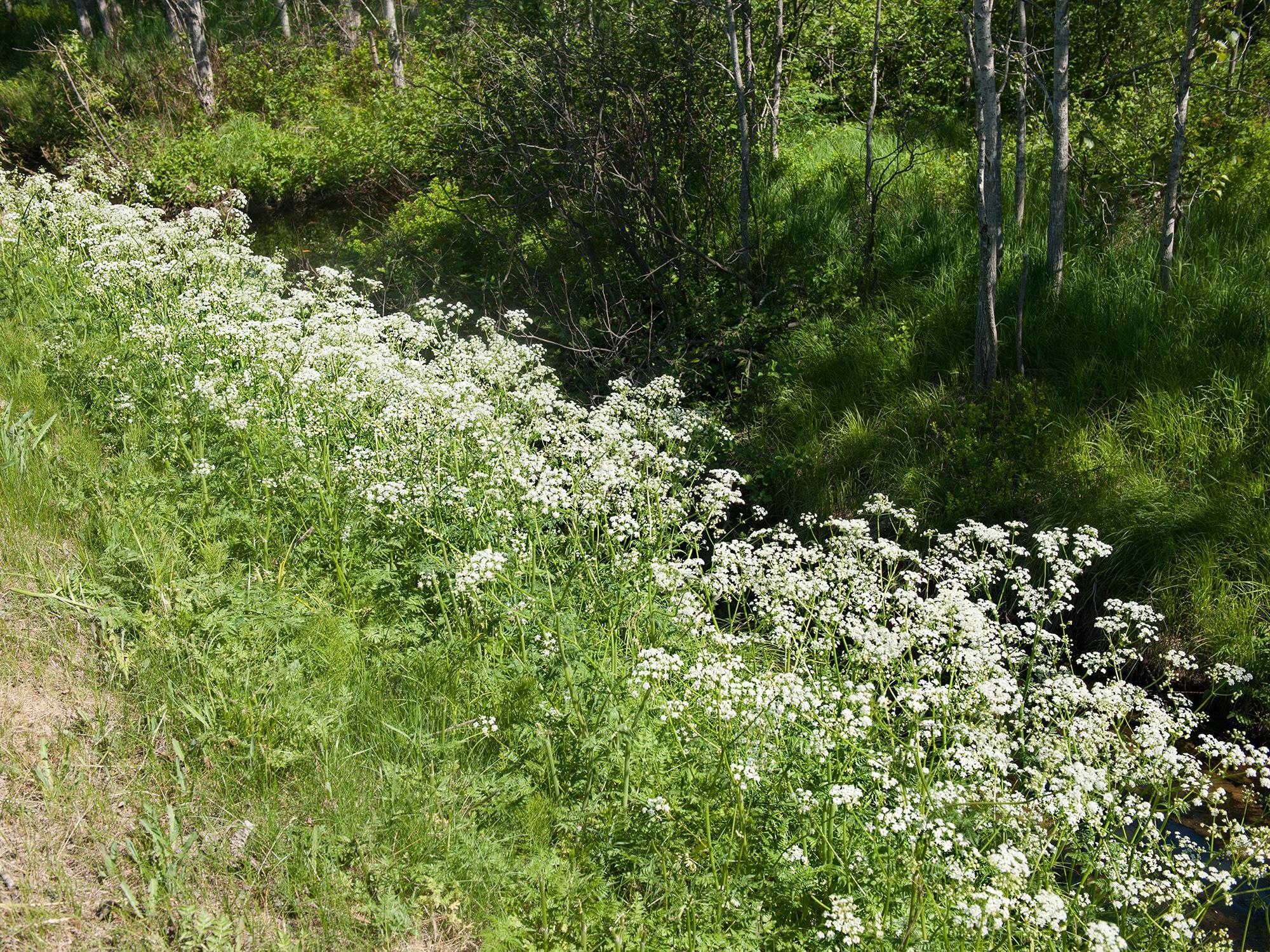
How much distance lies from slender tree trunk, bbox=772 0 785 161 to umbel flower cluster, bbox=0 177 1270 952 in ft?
15.7

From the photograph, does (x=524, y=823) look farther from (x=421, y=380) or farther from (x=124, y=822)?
(x=421, y=380)

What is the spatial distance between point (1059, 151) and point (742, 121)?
2803 millimetres

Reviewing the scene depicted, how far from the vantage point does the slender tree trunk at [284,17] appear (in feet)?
71.2

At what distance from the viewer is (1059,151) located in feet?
23.1

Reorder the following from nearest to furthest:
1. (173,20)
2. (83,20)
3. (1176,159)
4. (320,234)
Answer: (1176,159) → (320,234) → (173,20) → (83,20)

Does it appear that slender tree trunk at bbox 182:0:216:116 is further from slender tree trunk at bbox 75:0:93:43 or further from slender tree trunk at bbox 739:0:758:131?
slender tree trunk at bbox 739:0:758:131

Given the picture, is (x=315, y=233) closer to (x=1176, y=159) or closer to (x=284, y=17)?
(x=284, y=17)

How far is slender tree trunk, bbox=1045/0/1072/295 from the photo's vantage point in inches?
262

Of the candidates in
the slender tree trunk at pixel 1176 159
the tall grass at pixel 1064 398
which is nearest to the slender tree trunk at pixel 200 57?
the tall grass at pixel 1064 398

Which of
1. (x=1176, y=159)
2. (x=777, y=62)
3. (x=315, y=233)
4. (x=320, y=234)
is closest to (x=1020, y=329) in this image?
(x=1176, y=159)

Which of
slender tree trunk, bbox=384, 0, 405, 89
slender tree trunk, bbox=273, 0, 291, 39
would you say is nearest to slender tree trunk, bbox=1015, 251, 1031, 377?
slender tree trunk, bbox=384, 0, 405, 89

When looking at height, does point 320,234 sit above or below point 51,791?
above

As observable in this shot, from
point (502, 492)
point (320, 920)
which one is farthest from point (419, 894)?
point (502, 492)

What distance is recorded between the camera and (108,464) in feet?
17.3
